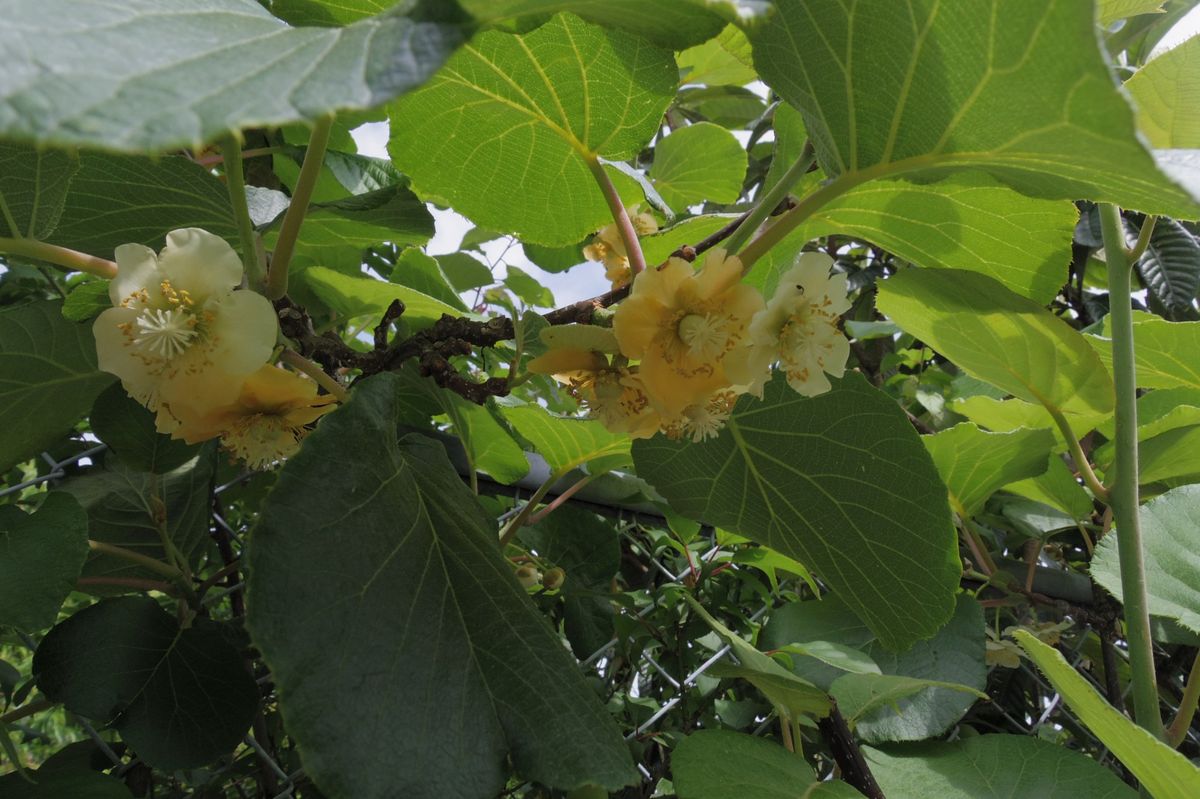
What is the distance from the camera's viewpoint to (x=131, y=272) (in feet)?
1.87

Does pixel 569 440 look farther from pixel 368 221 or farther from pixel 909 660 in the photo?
pixel 909 660

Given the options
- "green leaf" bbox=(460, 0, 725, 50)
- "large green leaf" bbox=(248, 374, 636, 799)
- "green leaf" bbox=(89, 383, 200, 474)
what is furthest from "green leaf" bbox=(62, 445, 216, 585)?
"green leaf" bbox=(460, 0, 725, 50)

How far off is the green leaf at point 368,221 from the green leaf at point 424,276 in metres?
0.04

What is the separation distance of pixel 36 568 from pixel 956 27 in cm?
68

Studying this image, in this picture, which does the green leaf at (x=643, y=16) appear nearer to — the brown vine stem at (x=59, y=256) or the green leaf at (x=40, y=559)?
the brown vine stem at (x=59, y=256)

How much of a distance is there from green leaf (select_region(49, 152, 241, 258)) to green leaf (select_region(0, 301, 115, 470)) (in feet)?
0.24

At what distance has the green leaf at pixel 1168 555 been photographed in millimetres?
819

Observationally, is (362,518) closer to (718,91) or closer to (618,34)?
(618,34)

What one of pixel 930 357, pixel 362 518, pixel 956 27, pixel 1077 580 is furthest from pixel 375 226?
pixel 930 357

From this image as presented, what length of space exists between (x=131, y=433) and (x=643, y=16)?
23.8 inches

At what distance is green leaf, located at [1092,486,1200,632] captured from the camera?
819 millimetres

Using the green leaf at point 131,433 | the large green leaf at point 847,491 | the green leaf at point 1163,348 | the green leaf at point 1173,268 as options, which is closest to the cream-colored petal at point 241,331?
the green leaf at point 131,433

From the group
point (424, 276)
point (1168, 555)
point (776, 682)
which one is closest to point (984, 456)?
point (1168, 555)

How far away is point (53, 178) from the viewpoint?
61 centimetres
